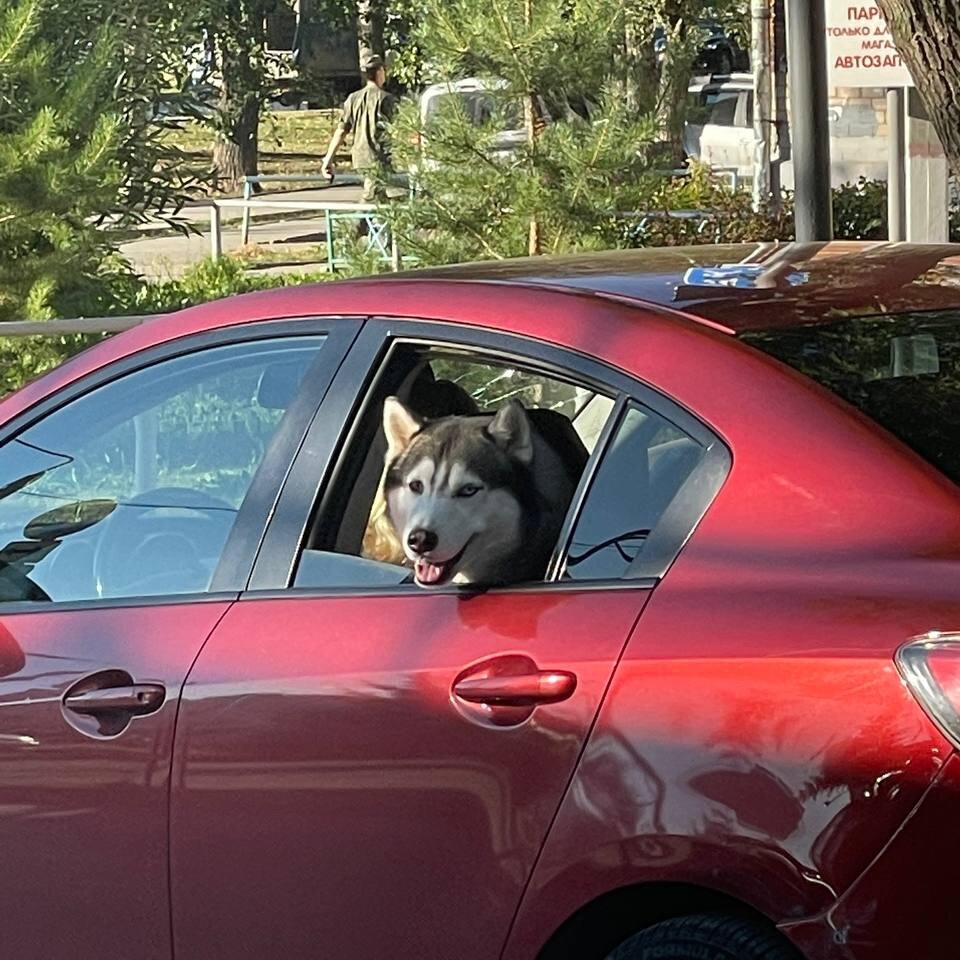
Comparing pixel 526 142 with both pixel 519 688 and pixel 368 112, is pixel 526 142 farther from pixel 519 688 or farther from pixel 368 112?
pixel 368 112

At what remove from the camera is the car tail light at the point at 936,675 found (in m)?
2.50

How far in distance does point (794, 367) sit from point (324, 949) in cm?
126

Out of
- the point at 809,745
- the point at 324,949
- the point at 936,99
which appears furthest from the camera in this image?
the point at 936,99

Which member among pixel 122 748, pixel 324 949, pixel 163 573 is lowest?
pixel 324 949

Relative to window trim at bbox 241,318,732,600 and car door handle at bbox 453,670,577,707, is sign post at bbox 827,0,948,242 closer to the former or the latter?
window trim at bbox 241,318,732,600

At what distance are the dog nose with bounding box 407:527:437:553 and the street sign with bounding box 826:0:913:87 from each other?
5.85m

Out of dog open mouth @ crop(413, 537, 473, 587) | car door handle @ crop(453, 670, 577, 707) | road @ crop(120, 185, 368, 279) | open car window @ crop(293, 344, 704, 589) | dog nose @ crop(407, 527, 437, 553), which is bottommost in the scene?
road @ crop(120, 185, 368, 279)

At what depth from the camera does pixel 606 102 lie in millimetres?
10023

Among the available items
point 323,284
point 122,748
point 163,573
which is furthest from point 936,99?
point 122,748

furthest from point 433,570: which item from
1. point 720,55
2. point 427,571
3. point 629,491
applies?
point 720,55

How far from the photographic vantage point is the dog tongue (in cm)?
326

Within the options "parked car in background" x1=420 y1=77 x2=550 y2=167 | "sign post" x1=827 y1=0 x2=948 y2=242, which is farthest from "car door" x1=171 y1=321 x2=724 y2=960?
"parked car in background" x1=420 y1=77 x2=550 y2=167

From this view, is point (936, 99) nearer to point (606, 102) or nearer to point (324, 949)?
point (324, 949)

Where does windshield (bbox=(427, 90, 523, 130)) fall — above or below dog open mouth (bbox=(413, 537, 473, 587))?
above
